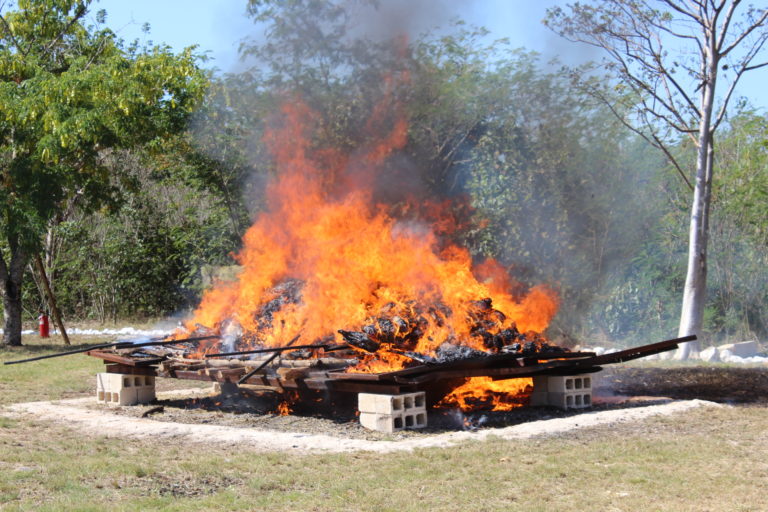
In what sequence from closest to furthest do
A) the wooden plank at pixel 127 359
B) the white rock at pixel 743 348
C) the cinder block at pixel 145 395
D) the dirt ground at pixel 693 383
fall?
the wooden plank at pixel 127 359, the dirt ground at pixel 693 383, the cinder block at pixel 145 395, the white rock at pixel 743 348

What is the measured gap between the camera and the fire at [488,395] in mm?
9586

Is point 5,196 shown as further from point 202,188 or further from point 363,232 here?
point 363,232

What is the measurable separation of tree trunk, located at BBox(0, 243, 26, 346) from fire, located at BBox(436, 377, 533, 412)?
13297 mm

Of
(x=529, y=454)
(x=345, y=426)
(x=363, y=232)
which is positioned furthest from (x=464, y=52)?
(x=529, y=454)

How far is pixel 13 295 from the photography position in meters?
19.0

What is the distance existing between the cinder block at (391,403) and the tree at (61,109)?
1085 centimetres

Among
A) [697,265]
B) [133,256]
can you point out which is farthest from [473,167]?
[133,256]

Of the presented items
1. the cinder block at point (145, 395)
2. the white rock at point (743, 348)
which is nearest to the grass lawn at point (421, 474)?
the cinder block at point (145, 395)

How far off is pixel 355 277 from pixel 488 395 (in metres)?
2.28

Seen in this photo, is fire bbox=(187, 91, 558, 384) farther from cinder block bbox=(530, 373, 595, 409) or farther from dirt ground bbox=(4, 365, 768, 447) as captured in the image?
dirt ground bbox=(4, 365, 768, 447)

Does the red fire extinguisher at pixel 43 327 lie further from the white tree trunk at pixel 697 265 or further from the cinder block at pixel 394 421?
the white tree trunk at pixel 697 265

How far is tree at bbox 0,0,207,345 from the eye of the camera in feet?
55.2

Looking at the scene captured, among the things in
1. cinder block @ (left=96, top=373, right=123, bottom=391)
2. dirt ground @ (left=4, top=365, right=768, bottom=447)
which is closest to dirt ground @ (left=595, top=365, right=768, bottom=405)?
dirt ground @ (left=4, top=365, right=768, bottom=447)

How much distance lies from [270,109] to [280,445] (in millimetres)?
7978
